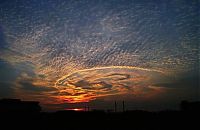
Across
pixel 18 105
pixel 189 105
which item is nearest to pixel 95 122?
pixel 189 105

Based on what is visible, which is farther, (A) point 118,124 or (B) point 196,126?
(A) point 118,124

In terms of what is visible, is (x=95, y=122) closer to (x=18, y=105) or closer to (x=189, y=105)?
(x=189, y=105)

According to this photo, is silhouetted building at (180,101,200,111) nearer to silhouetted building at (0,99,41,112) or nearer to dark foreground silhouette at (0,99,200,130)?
dark foreground silhouette at (0,99,200,130)

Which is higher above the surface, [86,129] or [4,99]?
[4,99]

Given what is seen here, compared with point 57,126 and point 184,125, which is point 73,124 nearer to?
point 57,126

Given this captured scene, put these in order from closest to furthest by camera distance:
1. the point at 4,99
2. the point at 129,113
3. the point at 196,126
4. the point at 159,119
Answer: the point at 196,126 < the point at 159,119 < the point at 129,113 < the point at 4,99

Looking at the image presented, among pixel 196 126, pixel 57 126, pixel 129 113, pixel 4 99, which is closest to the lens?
pixel 196 126

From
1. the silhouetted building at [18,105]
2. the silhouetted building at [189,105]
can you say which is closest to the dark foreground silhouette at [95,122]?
the silhouetted building at [189,105]

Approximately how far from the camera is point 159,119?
1254 inches

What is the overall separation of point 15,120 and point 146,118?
18237 mm

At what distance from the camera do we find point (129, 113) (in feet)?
123

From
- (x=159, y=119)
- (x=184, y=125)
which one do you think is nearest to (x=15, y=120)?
(x=159, y=119)

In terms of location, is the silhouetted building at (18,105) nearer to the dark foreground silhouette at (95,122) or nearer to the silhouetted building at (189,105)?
the dark foreground silhouette at (95,122)

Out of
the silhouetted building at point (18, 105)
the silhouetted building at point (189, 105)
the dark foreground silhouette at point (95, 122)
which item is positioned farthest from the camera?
the silhouetted building at point (18, 105)
